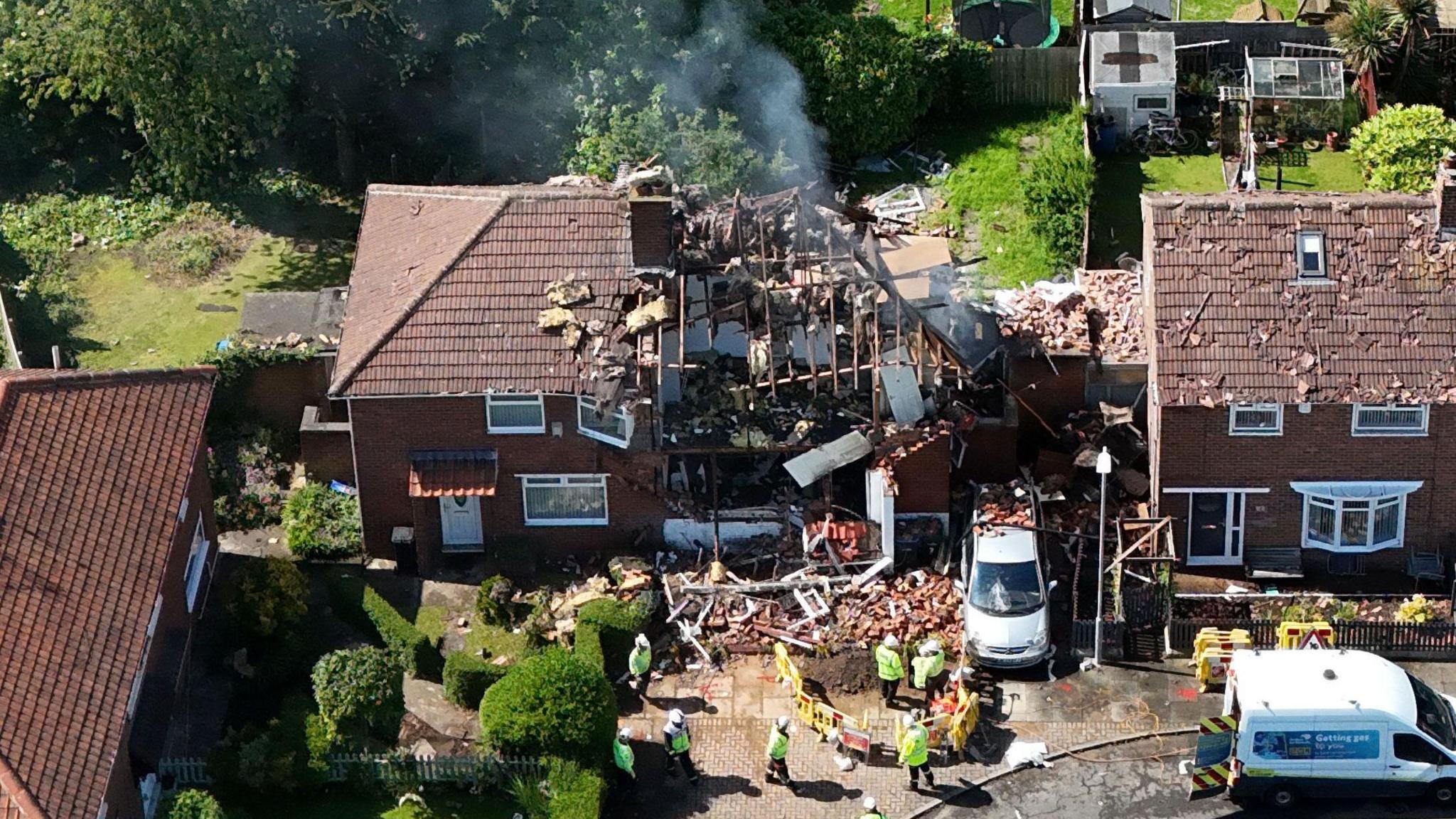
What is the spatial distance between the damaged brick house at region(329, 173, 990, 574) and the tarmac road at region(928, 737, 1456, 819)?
6425 millimetres

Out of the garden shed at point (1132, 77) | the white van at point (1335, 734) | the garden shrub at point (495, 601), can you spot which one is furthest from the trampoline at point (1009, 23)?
the white van at point (1335, 734)

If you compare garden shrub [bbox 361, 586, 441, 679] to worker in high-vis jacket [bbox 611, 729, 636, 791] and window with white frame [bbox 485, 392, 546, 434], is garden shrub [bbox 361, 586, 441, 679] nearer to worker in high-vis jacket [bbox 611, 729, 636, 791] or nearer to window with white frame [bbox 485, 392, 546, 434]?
window with white frame [bbox 485, 392, 546, 434]

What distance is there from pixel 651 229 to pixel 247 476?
1066cm

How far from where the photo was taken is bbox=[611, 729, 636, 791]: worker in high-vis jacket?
3712 centimetres

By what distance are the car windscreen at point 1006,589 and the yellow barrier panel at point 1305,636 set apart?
14.2 feet

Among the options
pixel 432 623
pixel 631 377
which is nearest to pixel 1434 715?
pixel 631 377

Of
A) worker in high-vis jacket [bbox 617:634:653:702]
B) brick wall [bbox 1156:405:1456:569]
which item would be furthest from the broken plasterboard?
brick wall [bbox 1156:405:1456:569]

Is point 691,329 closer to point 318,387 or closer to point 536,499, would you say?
point 536,499

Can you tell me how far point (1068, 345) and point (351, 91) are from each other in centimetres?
2002

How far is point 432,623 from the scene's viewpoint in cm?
4131

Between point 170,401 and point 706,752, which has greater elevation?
point 170,401

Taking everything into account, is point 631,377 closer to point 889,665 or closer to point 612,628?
point 612,628

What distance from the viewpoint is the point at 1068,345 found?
44.0 m

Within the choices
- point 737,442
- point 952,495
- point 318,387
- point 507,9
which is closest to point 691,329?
point 737,442
